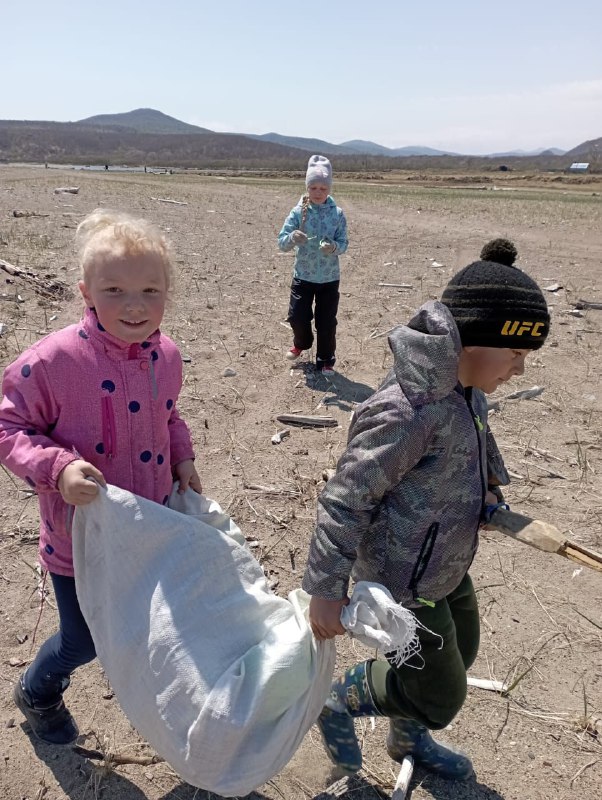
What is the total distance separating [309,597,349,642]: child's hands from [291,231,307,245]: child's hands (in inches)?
196

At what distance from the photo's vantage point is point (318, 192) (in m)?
6.69

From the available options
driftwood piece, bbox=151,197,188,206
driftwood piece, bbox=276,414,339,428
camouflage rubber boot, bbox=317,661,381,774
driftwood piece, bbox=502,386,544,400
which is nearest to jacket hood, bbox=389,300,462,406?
camouflage rubber boot, bbox=317,661,381,774

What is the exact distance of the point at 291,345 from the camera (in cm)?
784

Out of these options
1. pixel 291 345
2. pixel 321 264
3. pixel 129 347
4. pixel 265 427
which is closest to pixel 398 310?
pixel 291 345

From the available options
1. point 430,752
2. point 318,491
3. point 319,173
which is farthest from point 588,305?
point 430,752

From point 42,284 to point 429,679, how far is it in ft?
26.6

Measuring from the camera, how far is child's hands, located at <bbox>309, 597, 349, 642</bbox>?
2.07 m

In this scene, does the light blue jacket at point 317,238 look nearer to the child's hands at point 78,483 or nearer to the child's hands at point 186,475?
the child's hands at point 186,475

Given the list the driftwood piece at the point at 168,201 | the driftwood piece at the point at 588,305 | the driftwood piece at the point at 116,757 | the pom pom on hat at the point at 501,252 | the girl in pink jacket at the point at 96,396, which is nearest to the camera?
the girl in pink jacket at the point at 96,396

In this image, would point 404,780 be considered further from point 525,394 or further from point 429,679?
point 525,394

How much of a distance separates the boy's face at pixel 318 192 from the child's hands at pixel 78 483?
5.20 meters

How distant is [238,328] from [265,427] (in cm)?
291

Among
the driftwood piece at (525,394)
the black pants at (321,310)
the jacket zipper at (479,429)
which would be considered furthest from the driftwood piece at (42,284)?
the jacket zipper at (479,429)

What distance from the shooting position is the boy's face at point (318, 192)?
6.64m
